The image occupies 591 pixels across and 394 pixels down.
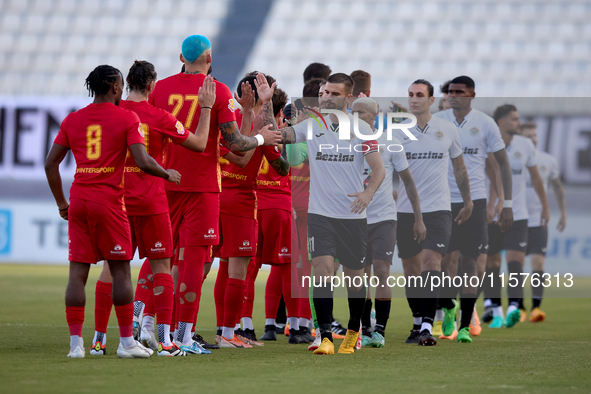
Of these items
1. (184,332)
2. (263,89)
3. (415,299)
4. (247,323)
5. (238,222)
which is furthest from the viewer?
(415,299)

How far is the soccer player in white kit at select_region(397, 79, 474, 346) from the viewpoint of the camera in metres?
6.79

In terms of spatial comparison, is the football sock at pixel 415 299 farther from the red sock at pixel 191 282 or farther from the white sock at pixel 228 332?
the red sock at pixel 191 282

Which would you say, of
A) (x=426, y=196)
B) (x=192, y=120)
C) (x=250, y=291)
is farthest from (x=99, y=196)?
(x=426, y=196)

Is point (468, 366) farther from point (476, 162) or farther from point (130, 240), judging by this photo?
point (476, 162)

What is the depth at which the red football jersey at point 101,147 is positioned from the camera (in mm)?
4758

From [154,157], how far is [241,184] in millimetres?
1046

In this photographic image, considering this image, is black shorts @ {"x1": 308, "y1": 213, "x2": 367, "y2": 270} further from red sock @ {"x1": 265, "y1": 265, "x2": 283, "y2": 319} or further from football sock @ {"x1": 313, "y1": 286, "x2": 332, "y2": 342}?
red sock @ {"x1": 265, "y1": 265, "x2": 283, "y2": 319}

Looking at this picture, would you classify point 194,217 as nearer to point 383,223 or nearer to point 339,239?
point 339,239

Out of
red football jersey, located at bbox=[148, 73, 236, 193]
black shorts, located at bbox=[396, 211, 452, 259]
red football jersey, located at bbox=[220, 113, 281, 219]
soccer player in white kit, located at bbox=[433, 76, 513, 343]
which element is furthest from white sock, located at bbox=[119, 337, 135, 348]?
soccer player in white kit, located at bbox=[433, 76, 513, 343]

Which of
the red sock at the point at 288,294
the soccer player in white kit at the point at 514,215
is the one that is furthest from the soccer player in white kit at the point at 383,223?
the soccer player in white kit at the point at 514,215

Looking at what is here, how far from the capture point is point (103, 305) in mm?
5043

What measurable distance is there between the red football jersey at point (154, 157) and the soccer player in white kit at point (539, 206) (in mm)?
3711

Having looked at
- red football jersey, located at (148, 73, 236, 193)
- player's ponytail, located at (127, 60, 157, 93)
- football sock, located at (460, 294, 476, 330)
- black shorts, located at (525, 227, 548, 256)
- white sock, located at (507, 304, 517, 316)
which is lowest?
white sock, located at (507, 304, 517, 316)

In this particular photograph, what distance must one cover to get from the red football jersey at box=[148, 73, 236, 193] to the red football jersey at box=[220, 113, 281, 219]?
427 millimetres
